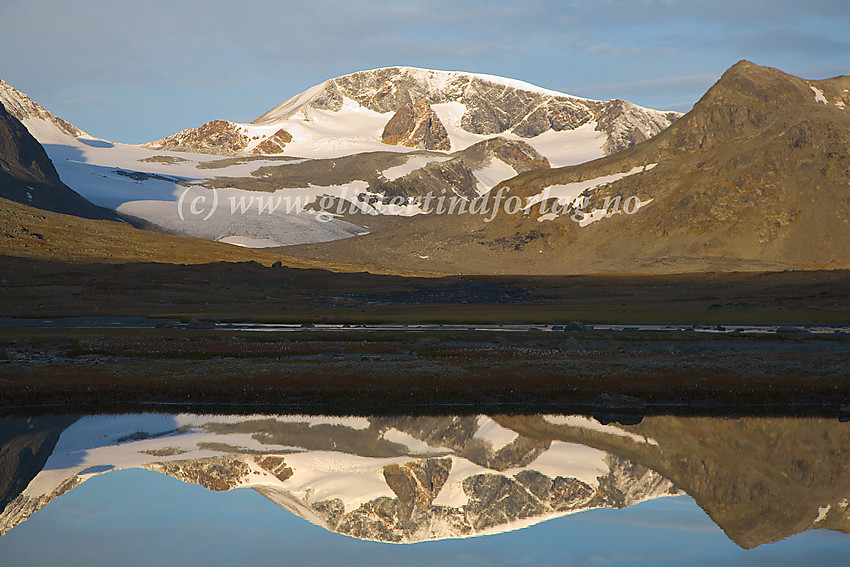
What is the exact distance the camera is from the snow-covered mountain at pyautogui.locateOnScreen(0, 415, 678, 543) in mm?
17031

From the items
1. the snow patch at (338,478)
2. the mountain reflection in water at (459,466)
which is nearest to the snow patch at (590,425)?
the mountain reflection in water at (459,466)

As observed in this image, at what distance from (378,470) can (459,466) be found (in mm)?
2091

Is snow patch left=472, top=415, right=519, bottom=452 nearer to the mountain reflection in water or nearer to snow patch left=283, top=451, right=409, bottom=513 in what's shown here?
the mountain reflection in water

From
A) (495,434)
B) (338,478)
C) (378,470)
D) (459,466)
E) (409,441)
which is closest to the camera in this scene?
(338,478)

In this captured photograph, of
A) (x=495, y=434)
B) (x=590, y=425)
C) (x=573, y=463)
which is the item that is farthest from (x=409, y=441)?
(x=590, y=425)

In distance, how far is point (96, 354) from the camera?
140 ft

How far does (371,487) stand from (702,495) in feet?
24.9

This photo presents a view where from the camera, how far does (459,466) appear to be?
2050 centimetres

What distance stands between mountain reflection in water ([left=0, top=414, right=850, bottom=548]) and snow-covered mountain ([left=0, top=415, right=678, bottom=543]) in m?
0.05

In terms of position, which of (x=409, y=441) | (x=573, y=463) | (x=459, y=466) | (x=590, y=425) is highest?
(x=573, y=463)

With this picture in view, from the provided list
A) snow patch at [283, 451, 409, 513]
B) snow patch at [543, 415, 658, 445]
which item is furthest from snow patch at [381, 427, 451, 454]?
snow patch at [543, 415, 658, 445]

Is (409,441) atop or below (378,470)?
below

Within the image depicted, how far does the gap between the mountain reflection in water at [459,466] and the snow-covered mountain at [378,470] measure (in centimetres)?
5

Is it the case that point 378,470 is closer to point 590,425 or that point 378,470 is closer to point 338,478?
point 338,478
